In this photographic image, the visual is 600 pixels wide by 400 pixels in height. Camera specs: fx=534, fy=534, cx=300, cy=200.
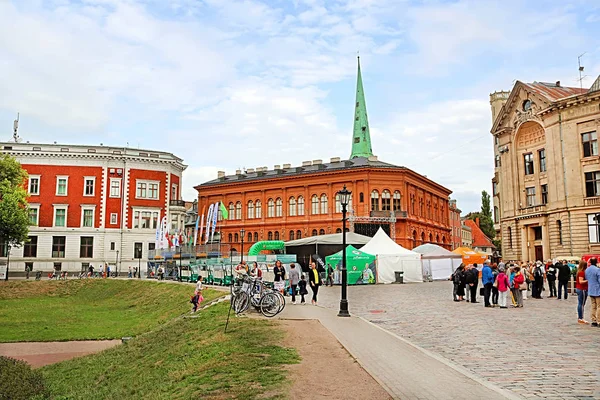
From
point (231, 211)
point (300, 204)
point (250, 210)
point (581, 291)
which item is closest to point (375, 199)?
point (300, 204)

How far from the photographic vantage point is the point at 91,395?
13.3 meters

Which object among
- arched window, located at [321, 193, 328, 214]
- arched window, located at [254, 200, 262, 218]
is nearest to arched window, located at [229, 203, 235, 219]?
arched window, located at [254, 200, 262, 218]

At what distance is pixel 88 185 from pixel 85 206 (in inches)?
103

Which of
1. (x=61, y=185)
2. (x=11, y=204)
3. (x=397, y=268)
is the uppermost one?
(x=61, y=185)

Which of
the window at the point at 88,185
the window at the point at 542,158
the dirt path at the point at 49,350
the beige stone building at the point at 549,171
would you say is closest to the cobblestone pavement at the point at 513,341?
the dirt path at the point at 49,350

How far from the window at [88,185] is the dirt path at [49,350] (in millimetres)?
44692

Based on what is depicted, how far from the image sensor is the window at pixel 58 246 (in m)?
63.2

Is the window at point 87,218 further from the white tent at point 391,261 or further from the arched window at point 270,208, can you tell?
the white tent at point 391,261

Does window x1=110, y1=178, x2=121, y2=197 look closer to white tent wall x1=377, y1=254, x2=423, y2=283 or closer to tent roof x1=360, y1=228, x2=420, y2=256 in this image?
tent roof x1=360, y1=228, x2=420, y2=256

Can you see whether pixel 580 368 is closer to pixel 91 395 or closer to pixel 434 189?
pixel 91 395

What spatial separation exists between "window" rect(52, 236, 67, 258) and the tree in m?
11.6

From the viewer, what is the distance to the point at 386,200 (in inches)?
2667

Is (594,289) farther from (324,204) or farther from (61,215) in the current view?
(61,215)

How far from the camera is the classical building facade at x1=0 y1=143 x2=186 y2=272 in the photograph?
63.2m
